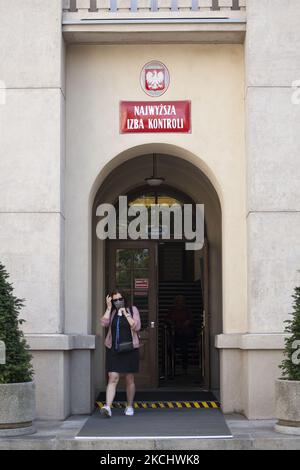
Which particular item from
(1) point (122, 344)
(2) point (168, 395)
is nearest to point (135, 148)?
(1) point (122, 344)

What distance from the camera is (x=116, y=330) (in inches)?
502

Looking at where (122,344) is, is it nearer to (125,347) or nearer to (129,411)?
(125,347)

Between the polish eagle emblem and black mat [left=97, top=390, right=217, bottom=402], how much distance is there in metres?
5.23

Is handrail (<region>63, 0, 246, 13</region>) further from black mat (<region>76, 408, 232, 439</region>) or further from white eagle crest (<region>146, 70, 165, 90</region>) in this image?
black mat (<region>76, 408, 232, 439</region>)

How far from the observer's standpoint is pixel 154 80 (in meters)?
13.2

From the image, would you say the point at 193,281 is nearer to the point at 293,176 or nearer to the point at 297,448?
the point at 293,176

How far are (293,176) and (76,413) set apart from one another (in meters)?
4.73

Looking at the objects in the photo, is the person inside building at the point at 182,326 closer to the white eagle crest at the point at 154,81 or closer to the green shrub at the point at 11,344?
the white eagle crest at the point at 154,81

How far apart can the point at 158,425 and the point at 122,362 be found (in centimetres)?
146

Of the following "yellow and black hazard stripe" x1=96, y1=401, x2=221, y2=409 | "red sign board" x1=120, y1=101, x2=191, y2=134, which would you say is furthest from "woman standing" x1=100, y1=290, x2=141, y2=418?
"red sign board" x1=120, y1=101, x2=191, y2=134

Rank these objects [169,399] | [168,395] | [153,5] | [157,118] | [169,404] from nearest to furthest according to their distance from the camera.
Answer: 1. [153,5]
2. [157,118]
3. [169,404]
4. [169,399]
5. [168,395]

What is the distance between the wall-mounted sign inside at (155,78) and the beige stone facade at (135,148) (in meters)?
0.11

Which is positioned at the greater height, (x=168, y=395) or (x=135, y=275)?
(x=135, y=275)

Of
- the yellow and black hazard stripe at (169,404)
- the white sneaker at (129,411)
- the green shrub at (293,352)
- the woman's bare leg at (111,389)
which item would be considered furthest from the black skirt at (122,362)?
the green shrub at (293,352)
